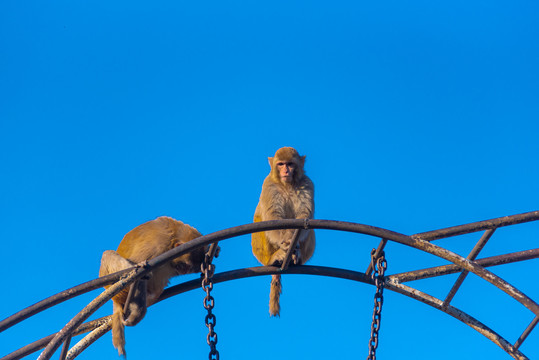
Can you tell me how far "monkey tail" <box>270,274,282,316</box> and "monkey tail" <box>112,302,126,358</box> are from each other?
2.06 m

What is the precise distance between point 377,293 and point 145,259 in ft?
7.04

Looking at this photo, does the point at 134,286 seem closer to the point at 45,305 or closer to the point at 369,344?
the point at 45,305

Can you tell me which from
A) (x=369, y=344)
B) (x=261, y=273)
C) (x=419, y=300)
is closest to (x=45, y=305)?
(x=261, y=273)

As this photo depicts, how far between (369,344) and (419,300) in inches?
39.4

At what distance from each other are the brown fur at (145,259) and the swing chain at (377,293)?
1614 mm

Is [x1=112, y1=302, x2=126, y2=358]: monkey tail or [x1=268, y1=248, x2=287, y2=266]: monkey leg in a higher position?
[x1=268, y1=248, x2=287, y2=266]: monkey leg

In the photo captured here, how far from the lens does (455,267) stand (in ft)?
19.8

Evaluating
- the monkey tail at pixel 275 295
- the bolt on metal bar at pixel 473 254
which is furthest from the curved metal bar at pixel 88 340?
the bolt on metal bar at pixel 473 254

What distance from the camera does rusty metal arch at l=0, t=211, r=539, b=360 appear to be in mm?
5281

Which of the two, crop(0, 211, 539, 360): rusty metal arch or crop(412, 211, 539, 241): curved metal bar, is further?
crop(412, 211, 539, 241): curved metal bar

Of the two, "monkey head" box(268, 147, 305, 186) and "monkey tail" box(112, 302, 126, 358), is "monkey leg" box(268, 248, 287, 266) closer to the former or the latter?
"monkey head" box(268, 147, 305, 186)

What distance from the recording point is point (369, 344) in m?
5.35

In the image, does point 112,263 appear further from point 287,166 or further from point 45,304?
point 287,166

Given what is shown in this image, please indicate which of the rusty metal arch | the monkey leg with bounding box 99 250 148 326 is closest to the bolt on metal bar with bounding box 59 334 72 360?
the rusty metal arch
